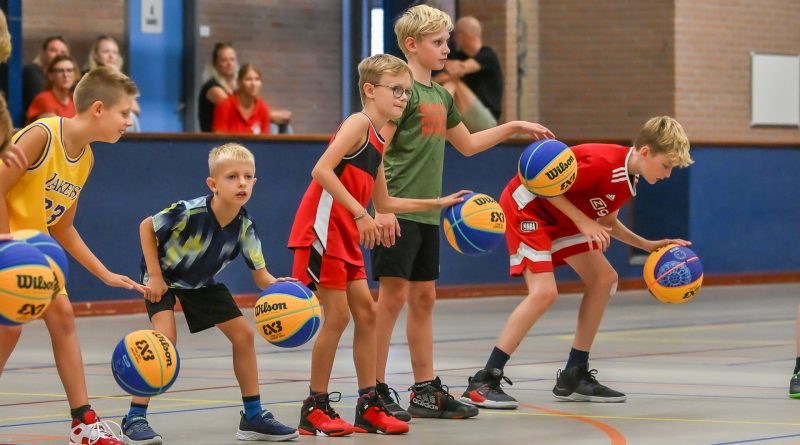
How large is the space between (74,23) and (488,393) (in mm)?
12008

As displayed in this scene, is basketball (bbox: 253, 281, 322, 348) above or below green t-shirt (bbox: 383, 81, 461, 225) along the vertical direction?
below

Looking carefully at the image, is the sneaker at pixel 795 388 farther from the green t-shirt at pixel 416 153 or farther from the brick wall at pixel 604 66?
the brick wall at pixel 604 66

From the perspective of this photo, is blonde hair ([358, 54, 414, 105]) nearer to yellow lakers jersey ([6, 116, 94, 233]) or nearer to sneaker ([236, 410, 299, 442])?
yellow lakers jersey ([6, 116, 94, 233])

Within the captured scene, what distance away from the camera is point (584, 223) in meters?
8.80

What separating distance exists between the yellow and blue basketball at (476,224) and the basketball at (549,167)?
0.46 meters

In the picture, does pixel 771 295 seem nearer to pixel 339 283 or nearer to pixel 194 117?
pixel 194 117

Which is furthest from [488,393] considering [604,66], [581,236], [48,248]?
[604,66]

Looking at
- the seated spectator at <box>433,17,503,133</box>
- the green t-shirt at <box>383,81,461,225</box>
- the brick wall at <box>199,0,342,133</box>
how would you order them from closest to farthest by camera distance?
the green t-shirt at <box>383,81,461,225</box>, the seated spectator at <box>433,17,503,133</box>, the brick wall at <box>199,0,342,133</box>

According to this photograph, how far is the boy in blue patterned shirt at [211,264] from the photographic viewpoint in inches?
292

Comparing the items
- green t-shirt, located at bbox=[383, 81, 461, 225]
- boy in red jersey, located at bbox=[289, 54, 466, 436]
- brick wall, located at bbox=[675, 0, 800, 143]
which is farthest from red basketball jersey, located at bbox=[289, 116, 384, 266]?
brick wall, located at bbox=[675, 0, 800, 143]

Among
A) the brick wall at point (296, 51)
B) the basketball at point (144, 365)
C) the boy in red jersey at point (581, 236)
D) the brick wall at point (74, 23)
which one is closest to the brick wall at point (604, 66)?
the brick wall at point (296, 51)

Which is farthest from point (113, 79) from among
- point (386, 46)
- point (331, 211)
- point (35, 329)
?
point (386, 46)

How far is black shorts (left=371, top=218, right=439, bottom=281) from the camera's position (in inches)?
327

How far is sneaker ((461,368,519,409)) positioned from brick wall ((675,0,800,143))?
12.5 m
